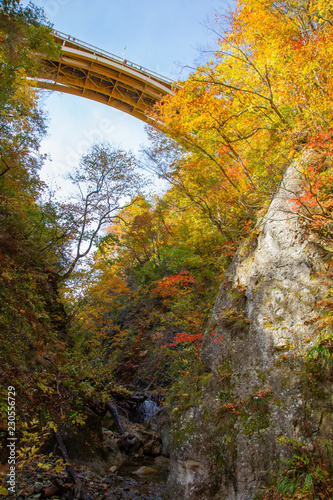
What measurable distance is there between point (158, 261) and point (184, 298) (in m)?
4.92

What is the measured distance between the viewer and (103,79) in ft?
72.7

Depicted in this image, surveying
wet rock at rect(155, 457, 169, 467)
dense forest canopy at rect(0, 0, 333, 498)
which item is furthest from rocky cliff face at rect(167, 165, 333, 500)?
wet rock at rect(155, 457, 169, 467)

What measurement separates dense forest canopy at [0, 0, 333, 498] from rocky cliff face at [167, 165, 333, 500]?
557 mm

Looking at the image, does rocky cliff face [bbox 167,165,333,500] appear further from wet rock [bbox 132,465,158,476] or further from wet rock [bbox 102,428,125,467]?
wet rock [bbox 102,428,125,467]

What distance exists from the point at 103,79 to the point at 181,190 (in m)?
17.8

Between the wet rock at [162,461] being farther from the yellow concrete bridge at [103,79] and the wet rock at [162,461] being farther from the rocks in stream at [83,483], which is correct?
the yellow concrete bridge at [103,79]

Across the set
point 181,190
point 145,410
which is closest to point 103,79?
point 181,190

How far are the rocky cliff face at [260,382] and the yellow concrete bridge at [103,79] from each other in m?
17.1

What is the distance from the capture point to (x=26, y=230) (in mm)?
9625

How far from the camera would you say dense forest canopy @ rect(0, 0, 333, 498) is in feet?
19.6

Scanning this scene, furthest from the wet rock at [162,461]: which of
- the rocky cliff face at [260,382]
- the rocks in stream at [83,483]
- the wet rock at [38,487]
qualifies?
the wet rock at [38,487]

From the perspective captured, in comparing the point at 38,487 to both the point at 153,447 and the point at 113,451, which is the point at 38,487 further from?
the point at 153,447

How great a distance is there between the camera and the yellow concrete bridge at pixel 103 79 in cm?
1997

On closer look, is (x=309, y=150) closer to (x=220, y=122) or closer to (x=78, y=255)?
(x=220, y=122)
